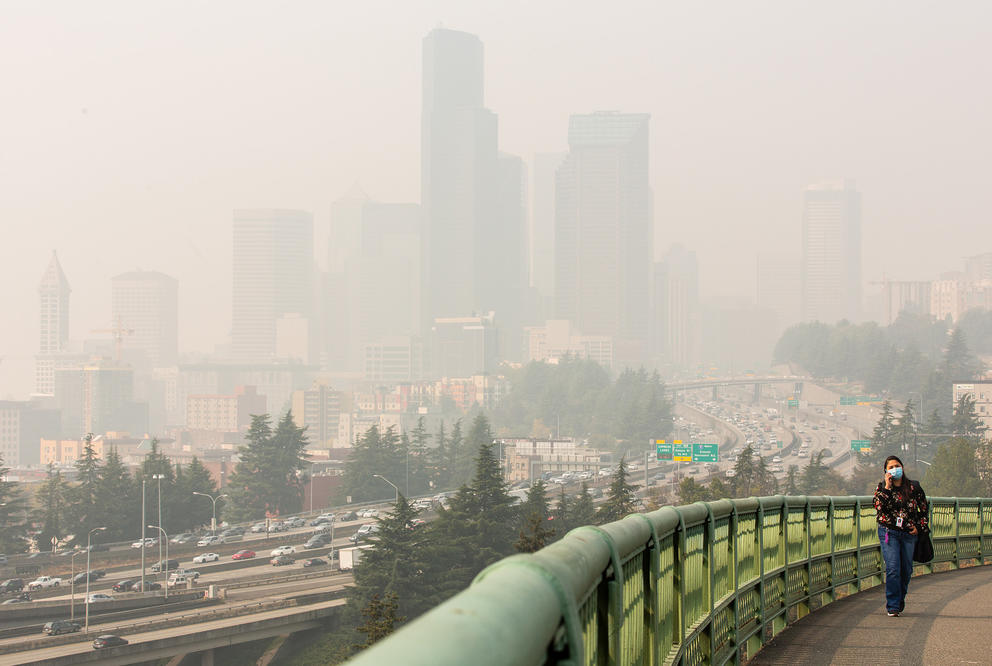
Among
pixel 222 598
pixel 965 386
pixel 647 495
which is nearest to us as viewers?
pixel 222 598

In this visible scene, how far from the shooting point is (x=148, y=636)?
198 feet

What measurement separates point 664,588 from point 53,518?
A: 109833 millimetres

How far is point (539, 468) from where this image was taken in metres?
164

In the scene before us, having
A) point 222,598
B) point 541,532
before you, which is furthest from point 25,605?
point 541,532

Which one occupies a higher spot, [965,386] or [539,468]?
[965,386]

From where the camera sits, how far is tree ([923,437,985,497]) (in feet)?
322

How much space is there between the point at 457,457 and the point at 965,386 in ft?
→ 239

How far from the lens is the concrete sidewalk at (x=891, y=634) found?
10266mm

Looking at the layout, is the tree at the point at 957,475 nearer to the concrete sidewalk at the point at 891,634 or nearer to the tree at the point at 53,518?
the tree at the point at 53,518

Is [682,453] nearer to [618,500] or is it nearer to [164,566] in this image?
[618,500]

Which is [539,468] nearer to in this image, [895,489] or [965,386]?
[965,386]

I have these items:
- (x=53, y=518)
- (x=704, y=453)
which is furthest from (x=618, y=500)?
(x=53, y=518)

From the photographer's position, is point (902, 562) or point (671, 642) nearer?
point (671, 642)

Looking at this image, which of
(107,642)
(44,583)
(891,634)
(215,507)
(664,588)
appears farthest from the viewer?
(215,507)
